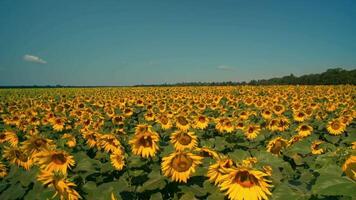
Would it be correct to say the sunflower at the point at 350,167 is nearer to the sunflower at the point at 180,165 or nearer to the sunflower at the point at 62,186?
the sunflower at the point at 180,165

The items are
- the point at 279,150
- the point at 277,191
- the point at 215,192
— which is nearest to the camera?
the point at 277,191

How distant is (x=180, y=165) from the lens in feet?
11.7

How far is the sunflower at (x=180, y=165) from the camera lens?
140 inches

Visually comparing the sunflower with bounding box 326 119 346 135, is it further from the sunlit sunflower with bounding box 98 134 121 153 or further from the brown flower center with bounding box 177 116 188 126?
the sunlit sunflower with bounding box 98 134 121 153

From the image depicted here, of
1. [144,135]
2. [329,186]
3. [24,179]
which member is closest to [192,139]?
[144,135]

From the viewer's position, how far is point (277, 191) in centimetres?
212

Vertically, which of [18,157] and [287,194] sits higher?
[287,194]

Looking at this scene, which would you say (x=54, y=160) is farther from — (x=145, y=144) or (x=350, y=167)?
(x=350, y=167)

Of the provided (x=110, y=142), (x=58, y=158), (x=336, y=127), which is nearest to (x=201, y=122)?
(x=336, y=127)

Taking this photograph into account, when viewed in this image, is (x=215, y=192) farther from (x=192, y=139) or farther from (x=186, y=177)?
(x=192, y=139)

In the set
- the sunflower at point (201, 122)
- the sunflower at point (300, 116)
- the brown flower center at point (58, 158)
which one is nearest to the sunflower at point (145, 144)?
the brown flower center at point (58, 158)

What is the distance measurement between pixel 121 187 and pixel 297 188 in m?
1.98

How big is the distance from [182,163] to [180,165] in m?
0.03

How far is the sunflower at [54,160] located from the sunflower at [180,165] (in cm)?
126
